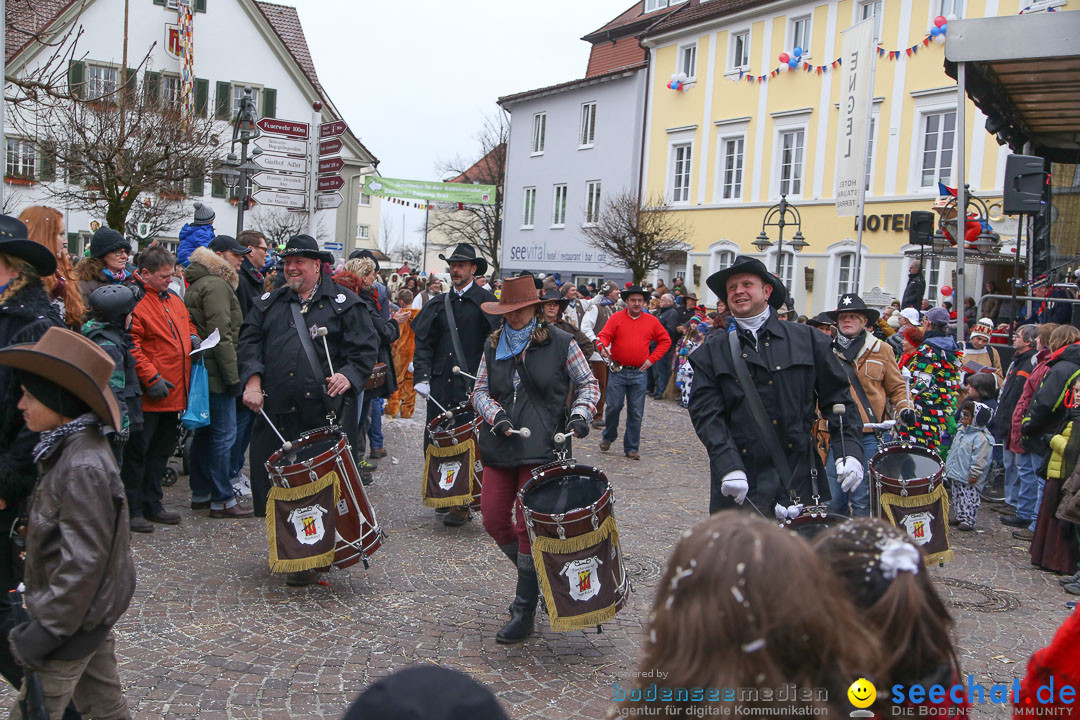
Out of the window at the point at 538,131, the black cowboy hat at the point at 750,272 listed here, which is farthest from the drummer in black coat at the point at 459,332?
the window at the point at 538,131

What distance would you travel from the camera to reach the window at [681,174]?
1266 inches

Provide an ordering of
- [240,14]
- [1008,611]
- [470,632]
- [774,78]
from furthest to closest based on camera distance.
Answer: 1. [240,14]
2. [774,78]
3. [1008,611]
4. [470,632]

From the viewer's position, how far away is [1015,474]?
9039 millimetres

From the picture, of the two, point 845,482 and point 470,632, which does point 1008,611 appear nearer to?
point 845,482

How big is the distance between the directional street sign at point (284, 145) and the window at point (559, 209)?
90.5 ft

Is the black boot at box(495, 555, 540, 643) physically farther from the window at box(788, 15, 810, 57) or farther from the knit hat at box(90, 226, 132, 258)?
the window at box(788, 15, 810, 57)

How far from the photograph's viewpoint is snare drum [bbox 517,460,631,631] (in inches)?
181

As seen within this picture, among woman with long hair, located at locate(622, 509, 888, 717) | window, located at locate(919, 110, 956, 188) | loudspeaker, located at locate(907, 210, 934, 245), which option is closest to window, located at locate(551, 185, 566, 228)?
window, located at locate(919, 110, 956, 188)

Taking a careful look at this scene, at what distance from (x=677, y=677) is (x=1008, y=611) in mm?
5391

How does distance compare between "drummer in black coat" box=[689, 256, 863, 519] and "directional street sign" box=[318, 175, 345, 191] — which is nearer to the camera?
"drummer in black coat" box=[689, 256, 863, 519]

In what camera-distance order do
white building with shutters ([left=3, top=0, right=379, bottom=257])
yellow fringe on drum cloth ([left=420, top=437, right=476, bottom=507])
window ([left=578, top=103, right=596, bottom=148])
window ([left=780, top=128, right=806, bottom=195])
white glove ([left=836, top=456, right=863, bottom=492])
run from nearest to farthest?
white glove ([left=836, top=456, right=863, bottom=492]), yellow fringe on drum cloth ([left=420, top=437, right=476, bottom=507]), window ([left=780, top=128, right=806, bottom=195]), white building with shutters ([left=3, top=0, right=379, bottom=257]), window ([left=578, top=103, right=596, bottom=148])

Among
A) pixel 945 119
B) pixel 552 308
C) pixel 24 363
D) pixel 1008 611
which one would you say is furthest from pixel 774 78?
pixel 24 363

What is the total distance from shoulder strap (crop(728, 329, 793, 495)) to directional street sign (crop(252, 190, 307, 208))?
26.3ft

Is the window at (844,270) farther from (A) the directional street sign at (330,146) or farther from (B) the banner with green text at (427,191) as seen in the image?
(A) the directional street sign at (330,146)
